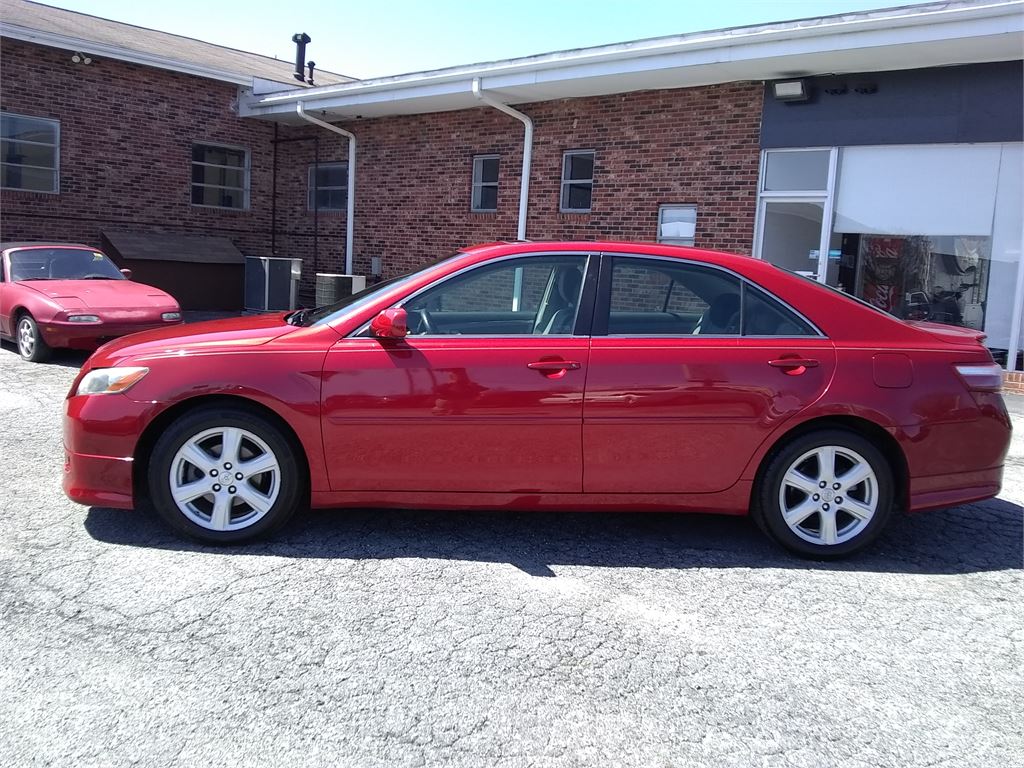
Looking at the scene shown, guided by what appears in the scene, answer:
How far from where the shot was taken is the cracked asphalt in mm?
2580

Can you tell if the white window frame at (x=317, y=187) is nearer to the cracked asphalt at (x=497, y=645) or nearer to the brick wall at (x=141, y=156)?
the brick wall at (x=141, y=156)

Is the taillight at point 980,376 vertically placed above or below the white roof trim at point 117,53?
below

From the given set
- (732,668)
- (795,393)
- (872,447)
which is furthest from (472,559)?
(872,447)

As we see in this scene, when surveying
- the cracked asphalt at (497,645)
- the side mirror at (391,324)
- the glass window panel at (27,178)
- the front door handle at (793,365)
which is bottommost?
the cracked asphalt at (497,645)

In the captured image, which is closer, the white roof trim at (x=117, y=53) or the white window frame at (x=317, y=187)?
the white roof trim at (x=117, y=53)

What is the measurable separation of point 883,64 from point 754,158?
1.90 meters

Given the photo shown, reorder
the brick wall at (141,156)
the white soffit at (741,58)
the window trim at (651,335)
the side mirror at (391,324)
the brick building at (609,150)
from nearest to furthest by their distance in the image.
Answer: the side mirror at (391,324) → the window trim at (651,335) → the white soffit at (741,58) → the brick building at (609,150) → the brick wall at (141,156)

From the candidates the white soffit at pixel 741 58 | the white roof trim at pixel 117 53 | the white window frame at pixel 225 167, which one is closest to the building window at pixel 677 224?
the white soffit at pixel 741 58

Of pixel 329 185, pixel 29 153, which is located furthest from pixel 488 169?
pixel 29 153

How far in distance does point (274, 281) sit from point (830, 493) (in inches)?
514

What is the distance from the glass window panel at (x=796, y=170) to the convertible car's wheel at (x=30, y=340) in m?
9.00

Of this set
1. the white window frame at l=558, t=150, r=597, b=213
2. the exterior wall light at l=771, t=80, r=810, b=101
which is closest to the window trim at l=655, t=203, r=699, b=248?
the white window frame at l=558, t=150, r=597, b=213

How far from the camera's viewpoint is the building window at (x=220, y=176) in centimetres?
1692

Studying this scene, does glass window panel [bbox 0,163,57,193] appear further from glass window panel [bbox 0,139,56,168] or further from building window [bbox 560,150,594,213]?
building window [bbox 560,150,594,213]
